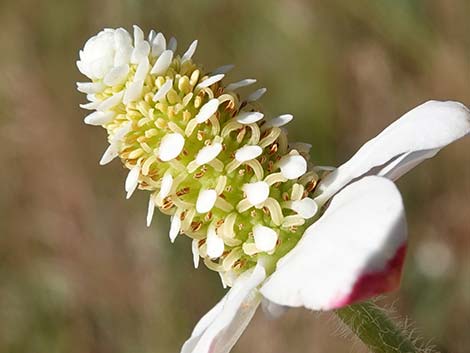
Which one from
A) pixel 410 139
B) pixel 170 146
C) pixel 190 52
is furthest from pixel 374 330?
pixel 190 52

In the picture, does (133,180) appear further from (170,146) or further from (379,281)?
(379,281)

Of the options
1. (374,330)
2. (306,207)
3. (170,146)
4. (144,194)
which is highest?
(170,146)

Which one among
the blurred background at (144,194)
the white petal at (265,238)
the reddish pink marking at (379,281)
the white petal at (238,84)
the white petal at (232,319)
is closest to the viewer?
the reddish pink marking at (379,281)

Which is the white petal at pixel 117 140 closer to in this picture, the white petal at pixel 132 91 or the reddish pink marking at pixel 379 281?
the white petal at pixel 132 91

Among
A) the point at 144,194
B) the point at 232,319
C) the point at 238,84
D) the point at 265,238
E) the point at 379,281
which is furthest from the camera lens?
the point at 144,194

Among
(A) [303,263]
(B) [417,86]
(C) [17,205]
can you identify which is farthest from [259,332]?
(A) [303,263]

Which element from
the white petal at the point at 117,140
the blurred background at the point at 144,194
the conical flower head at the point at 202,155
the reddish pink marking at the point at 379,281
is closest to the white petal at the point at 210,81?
the conical flower head at the point at 202,155

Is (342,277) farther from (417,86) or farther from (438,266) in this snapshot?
(417,86)
